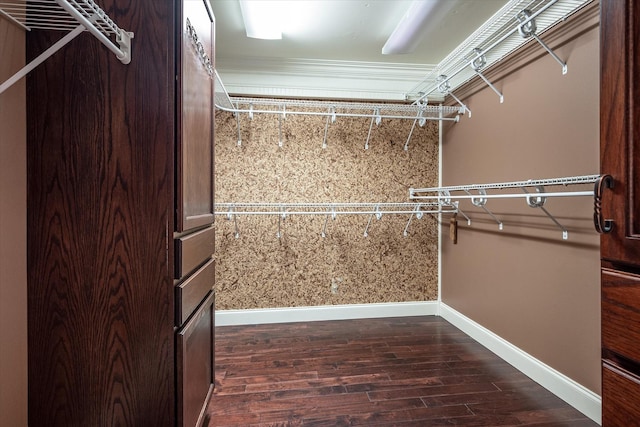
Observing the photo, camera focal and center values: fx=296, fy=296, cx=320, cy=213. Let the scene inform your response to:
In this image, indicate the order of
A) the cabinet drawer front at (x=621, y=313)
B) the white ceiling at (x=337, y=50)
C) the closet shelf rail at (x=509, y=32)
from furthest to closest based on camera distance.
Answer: the white ceiling at (x=337, y=50) → the closet shelf rail at (x=509, y=32) → the cabinet drawer front at (x=621, y=313)

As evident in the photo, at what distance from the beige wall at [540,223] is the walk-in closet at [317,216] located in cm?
1

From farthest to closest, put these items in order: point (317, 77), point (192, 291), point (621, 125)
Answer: point (317, 77)
point (192, 291)
point (621, 125)

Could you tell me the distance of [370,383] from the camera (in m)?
1.72

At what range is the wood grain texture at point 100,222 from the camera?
2.79 feet

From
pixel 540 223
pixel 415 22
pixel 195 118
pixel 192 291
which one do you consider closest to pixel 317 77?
pixel 415 22

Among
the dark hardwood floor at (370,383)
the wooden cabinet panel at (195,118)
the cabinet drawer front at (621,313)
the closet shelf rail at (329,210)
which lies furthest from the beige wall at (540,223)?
the wooden cabinet panel at (195,118)

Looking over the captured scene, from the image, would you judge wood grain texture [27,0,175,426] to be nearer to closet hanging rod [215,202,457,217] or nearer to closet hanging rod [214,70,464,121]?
closet hanging rod [214,70,464,121]

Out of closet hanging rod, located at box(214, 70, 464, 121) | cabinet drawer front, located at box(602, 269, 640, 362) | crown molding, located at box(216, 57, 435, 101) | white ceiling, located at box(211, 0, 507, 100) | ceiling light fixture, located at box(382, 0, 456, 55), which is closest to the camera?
cabinet drawer front, located at box(602, 269, 640, 362)

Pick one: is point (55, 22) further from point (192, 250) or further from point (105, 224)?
point (192, 250)

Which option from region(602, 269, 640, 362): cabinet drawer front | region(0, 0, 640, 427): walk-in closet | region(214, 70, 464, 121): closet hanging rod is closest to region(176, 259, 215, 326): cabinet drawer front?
region(0, 0, 640, 427): walk-in closet

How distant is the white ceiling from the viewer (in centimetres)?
178

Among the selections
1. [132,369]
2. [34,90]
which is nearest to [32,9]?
[34,90]

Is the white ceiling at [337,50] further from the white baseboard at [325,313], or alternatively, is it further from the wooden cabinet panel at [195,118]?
the white baseboard at [325,313]

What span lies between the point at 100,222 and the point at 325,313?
2.13m
